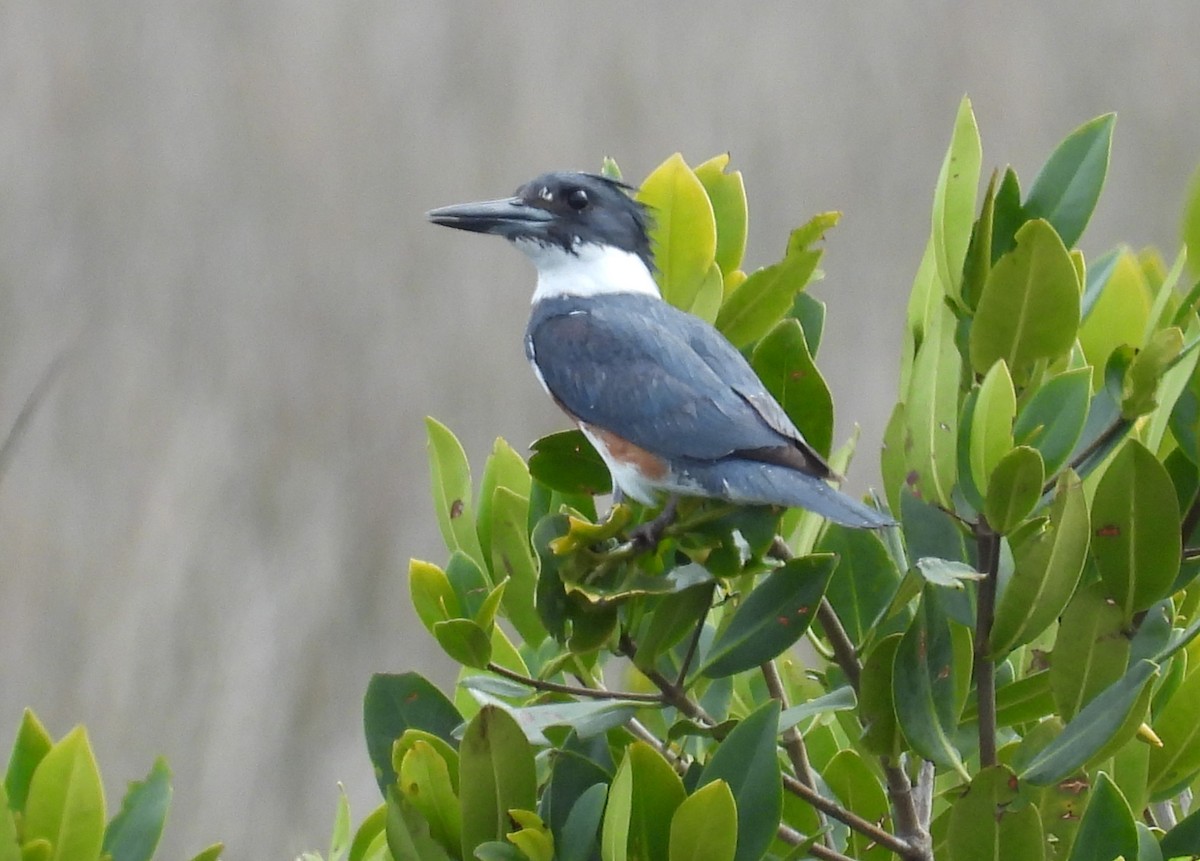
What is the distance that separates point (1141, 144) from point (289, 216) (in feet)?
11.2

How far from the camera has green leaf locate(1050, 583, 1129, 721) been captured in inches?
47.9

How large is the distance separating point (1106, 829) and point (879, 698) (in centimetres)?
20

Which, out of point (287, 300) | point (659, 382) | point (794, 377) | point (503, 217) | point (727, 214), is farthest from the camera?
point (287, 300)

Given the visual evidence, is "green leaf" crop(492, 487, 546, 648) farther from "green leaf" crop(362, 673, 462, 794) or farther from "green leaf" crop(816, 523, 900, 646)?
"green leaf" crop(816, 523, 900, 646)

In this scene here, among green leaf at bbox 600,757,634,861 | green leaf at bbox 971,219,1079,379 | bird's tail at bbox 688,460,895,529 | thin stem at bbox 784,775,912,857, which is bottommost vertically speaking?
thin stem at bbox 784,775,912,857

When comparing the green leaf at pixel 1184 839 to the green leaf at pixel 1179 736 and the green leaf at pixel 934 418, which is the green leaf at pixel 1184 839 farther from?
the green leaf at pixel 934 418

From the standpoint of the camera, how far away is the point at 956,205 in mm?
1386

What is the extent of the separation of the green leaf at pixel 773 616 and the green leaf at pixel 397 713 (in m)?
0.24

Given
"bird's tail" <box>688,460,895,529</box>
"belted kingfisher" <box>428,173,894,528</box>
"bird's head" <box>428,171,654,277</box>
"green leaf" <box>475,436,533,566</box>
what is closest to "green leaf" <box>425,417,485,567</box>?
"green leaf" <box>475,436,533,566</box>

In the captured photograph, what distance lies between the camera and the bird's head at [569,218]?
7.58 feet

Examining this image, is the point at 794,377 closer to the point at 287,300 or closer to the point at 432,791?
the point at 432,791

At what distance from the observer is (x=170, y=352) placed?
17.2 ft

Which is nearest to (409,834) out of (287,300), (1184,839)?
(1184,839)

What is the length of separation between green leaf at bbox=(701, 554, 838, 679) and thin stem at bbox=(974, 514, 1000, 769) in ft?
0.41
